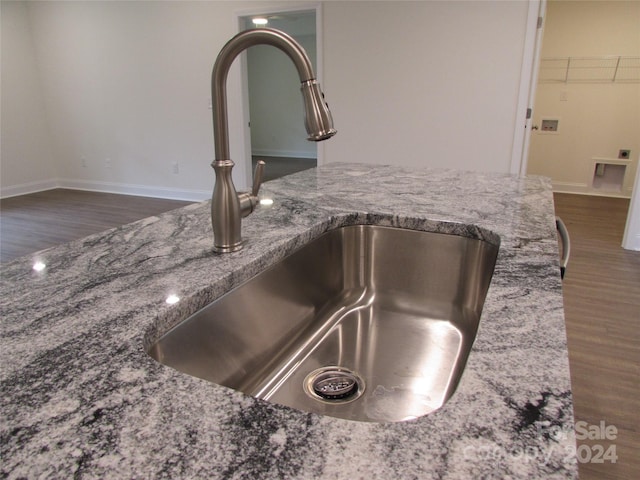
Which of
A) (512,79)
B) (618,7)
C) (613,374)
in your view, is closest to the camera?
(613,374)

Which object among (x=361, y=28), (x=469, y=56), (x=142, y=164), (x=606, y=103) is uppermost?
(x=361, y=28)

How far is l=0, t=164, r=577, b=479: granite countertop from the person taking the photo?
0.38m

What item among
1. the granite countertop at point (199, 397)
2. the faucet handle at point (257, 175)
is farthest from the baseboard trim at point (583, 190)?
the faucet handle at point (257, 175)

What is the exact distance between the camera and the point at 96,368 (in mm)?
519

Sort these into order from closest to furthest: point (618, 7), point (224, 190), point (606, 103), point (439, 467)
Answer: point (439, 467) → point (224, 190) → point (618, 7) → point (606, 103)

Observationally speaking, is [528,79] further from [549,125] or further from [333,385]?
[333,385]

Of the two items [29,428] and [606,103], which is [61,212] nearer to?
[29,428]

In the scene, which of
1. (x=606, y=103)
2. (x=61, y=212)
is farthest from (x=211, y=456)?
(x=606, y=103)

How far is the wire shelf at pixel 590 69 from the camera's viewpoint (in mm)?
4906

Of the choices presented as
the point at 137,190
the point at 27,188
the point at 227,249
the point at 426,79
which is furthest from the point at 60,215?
the point at 227,249

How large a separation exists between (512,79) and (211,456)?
396 cm

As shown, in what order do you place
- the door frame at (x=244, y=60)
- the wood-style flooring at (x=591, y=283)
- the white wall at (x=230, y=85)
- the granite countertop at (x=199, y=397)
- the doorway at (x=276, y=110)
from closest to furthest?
1. the granite countertop at (x=199, y=397)
2. the wood-style flooring at (x=591, y=283)
3. the white wall at (x=230, y=85)
4. the door frame at (x=244, y=60)
5. the doorway at (x=276, y=110)

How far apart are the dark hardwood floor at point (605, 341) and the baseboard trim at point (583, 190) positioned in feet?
5.17

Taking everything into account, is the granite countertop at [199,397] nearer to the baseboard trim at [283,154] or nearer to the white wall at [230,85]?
the white wall at [230,85]
